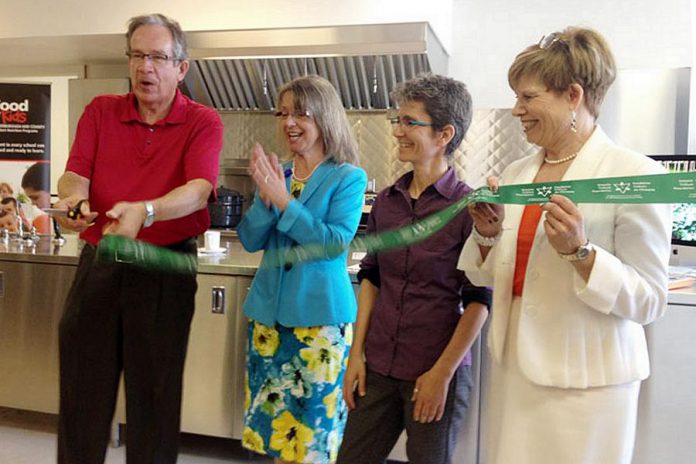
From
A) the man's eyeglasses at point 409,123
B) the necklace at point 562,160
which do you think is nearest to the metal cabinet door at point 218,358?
the man's eyeglasses at point 409,123

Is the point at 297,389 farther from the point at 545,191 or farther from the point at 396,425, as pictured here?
the point at 545,191

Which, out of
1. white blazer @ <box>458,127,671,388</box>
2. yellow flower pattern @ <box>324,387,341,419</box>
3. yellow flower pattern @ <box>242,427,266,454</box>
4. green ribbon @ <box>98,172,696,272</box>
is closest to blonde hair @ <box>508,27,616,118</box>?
white blazer @ <box>458,127,671,388</box>

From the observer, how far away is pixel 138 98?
186 centimetres

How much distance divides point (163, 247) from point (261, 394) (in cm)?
57

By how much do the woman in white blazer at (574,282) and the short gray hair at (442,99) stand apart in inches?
13.6

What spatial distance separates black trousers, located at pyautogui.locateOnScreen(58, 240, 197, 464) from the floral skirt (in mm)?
285

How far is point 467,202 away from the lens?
1.40 metres

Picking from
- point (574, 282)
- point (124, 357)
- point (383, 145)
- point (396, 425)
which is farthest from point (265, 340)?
point (383, 145)

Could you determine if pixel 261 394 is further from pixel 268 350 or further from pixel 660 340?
pixel 660 340

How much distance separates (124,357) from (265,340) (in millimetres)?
420

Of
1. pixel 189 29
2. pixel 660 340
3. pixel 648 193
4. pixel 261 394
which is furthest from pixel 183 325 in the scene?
pixel 189 29

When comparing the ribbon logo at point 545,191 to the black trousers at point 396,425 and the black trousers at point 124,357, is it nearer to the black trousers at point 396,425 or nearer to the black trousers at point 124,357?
the black trousers at point 396,425

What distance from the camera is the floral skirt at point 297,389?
2.00 metres

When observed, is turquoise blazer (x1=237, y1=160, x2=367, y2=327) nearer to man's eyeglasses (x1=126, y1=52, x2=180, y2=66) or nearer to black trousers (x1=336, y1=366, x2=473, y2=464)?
black trousers (x1=336, y1=366, x2=473, y2=464)
